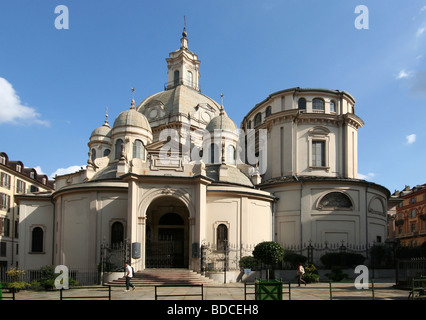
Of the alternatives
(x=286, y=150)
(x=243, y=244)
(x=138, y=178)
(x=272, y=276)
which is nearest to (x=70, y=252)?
(x=138, y=178)

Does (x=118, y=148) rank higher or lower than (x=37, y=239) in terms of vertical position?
higher

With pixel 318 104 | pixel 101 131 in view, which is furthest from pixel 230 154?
pixel 101 131

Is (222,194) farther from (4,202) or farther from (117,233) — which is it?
(4,202)

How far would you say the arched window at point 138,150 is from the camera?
39062 mm

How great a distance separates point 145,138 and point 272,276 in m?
17.6

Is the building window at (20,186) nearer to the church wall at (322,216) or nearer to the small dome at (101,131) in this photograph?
the small dome at (101,131)

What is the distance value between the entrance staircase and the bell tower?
107ft

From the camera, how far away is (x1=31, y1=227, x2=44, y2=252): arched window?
35500 millimetres

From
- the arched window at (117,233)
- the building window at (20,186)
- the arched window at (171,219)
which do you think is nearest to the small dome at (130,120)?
the arched window at (171,219)

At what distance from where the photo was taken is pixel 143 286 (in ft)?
84.2

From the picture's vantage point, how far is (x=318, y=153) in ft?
128

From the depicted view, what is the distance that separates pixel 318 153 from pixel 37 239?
25.0 m

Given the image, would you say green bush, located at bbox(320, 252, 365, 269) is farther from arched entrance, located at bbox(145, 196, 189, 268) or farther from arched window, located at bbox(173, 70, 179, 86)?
arched window, located at bbox(173, 70, 179, 86)

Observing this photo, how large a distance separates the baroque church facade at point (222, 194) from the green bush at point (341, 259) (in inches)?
78.6
